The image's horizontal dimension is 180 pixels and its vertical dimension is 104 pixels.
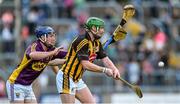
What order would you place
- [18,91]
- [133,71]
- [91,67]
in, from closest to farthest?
[91,67] → [18,91] → [133,71]

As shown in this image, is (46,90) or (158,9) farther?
(158,9)

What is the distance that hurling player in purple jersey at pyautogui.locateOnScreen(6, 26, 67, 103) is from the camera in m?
14.0

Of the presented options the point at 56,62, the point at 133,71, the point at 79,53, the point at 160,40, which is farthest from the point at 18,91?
the point at 160,40

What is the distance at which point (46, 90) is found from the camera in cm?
2156

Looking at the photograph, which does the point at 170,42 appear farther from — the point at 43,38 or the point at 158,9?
the point at 43,38

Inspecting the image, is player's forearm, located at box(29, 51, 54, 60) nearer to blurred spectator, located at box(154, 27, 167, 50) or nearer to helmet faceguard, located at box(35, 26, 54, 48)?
helmet faceguard, located at box(35, 26, 54, 48)

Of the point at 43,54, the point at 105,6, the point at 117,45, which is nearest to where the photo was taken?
the point at 43,54

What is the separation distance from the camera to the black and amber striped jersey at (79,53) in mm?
13609

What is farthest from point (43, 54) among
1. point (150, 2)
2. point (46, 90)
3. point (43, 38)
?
point (150, 2)

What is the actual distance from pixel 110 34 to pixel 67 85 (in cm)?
962

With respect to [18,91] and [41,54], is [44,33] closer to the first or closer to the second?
[41,54]

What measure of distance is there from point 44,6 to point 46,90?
3.81 meters

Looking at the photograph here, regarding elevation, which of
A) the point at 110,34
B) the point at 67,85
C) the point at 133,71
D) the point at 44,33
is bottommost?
the point at 133,71

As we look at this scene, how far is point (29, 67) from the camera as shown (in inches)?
556
